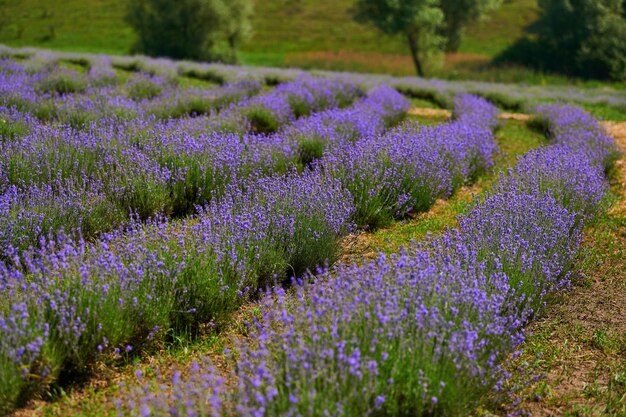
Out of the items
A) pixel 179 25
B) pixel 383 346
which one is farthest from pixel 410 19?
pixel 383 346

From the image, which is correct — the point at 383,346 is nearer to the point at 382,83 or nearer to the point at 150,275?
the point at 150,275

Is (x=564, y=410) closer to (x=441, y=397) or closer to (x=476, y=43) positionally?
(x=441, y=397)

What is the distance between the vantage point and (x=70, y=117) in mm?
7395

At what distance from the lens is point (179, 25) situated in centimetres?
2708

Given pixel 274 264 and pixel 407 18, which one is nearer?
pixel 274 264

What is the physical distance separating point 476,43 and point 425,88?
86.5 feet

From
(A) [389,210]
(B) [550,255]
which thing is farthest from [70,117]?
(B) [550,255]

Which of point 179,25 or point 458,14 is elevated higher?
point 458,14

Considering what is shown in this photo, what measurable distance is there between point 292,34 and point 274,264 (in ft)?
124

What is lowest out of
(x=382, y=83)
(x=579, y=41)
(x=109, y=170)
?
(x=109, y=170)

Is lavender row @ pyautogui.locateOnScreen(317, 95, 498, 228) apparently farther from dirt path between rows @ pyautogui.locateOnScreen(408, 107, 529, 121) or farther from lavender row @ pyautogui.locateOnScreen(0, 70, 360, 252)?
dirt path between rows @ pyautogui.locateOnScreen(408, 107, 529, 121)

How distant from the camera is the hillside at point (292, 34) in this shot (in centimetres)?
3191

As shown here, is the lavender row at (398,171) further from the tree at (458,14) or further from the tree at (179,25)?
the tree at (458,14)

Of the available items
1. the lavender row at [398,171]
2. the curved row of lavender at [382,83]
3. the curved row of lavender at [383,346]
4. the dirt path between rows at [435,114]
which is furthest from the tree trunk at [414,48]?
the curved row of lavender at [383,346]
